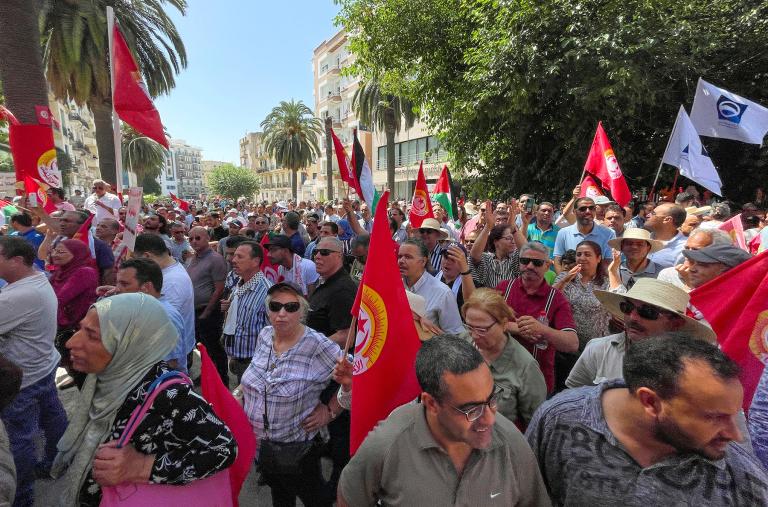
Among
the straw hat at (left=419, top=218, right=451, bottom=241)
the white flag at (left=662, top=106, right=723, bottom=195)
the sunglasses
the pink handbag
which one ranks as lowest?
the pink handbag

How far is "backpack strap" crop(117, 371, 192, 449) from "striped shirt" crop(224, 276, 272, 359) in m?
1.74

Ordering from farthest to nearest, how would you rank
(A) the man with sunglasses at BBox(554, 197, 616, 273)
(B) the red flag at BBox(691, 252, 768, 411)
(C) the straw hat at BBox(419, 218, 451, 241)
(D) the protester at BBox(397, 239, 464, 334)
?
1. (A) the man with sunglasses at BBox(554, 197, 616, 273)
2. (C) the straw hat at BBox(419, 218, 451, 241)
3. (D) the protester at BBox(397, 239, 464, 334)
4. (B) the red flag at BBox(691, 252, 768, 411)

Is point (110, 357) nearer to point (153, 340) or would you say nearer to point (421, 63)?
point (153, 340)

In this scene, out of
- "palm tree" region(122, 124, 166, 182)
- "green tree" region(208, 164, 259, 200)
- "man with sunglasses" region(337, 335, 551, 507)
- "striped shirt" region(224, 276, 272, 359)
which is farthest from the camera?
"green tree" region(208, 164, 259, 200)

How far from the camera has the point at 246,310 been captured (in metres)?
3.62

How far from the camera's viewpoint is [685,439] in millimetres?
1293

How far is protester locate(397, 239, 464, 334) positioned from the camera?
322cm

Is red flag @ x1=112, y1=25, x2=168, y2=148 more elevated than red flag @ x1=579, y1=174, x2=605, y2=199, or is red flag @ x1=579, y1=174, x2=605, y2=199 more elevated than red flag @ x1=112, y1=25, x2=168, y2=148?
red flag @ x1=112, y1=25, x2=168, y2=148

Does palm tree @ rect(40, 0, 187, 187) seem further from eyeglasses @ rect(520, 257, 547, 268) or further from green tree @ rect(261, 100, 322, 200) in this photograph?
green tree @ rect(261, 100, 322, 200)

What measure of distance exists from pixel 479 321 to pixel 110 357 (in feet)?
5.51

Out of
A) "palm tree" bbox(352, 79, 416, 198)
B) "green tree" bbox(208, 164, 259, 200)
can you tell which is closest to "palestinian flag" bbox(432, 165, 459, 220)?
"palm tree" bbox(352, 79, 416, 198)

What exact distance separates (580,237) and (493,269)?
1.29 m

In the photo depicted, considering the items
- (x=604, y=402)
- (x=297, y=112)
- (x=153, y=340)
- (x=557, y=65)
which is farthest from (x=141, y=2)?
(x=297, y=112)

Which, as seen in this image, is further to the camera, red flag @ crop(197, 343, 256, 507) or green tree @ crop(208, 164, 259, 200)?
green tree @ crop(208, 164, 259, 200)
